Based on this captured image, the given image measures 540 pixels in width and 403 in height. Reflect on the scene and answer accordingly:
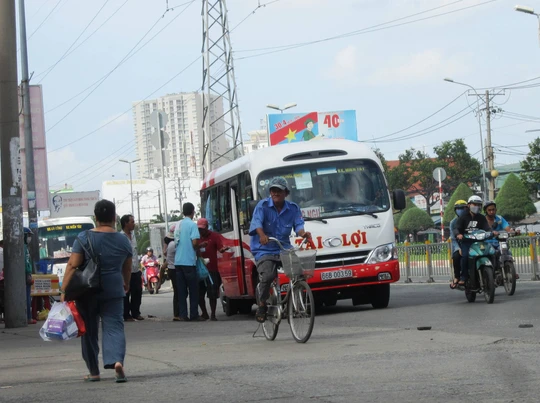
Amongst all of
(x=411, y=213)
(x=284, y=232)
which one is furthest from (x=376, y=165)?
(x=411, y=213)

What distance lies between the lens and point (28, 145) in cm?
2783

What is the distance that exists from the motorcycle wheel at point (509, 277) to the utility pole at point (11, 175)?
8162 millimetres

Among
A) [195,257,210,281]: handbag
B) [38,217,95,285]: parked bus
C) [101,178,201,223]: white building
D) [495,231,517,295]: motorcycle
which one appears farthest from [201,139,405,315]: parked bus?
[101,178,201,223]: white building

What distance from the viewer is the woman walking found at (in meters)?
8.44

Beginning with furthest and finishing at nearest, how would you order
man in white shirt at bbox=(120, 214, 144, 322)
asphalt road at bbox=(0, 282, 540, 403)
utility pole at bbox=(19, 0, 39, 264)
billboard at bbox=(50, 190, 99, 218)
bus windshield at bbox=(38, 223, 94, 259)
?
billboard at bbox=(50, 190, 99, 218) → bus windshield at bbox=(38, 223, 94, 259) → utility pole at bbox=(19, 0, 39, 264) → man in white shirt at bbox=(120, 214, 144, 322) → asphalt road at bbox=(0, 282, 540, 403)

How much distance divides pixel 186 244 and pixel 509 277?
5.41 m

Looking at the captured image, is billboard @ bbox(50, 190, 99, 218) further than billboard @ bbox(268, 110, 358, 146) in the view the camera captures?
No

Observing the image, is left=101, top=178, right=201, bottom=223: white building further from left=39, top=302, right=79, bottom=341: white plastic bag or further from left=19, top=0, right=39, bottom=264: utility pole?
left=39, top=302, right=79, bottom=341: white plastic bag

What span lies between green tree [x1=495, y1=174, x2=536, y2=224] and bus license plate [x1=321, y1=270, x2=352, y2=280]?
5582cm

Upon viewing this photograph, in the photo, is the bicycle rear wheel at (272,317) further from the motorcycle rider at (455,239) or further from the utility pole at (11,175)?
the utility pole at (11,175)

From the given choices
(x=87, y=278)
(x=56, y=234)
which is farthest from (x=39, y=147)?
(x=87, y=278)

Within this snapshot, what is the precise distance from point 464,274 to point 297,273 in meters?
6.15

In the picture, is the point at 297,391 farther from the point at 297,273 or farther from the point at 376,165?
the point at 376,165

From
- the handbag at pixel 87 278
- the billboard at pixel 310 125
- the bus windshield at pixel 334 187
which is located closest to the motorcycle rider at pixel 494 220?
the bus windshield at pixel 334 187
